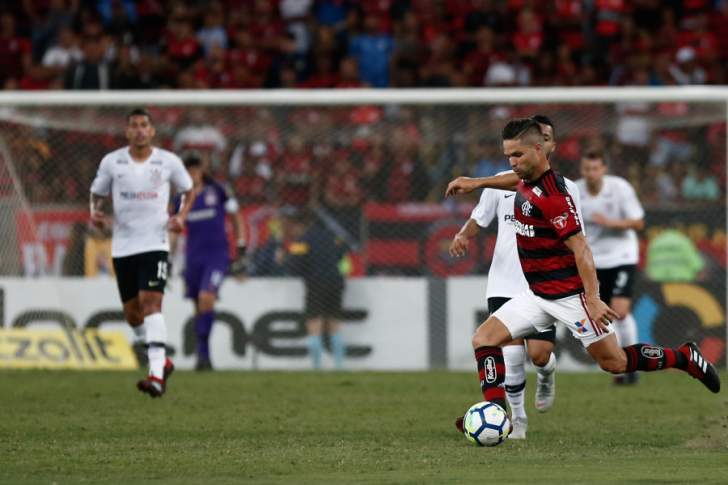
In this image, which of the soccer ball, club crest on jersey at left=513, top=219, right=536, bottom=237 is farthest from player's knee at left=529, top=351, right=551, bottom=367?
club crest on jersey at left=513, top=219, right=536, bottom=237

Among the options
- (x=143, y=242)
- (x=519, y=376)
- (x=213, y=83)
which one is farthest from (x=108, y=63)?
(x=519, y=376)

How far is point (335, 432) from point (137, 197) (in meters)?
3.66

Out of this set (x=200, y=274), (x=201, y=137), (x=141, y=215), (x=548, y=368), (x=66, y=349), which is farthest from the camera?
(x=201, y=137)

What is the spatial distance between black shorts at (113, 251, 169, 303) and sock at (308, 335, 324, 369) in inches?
168

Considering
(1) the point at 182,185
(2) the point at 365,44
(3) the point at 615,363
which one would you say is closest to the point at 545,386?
(3) the point at 615,363

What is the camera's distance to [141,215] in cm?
1241

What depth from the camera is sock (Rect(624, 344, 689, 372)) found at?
8828 millimetres

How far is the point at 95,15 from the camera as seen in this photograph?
2170cm

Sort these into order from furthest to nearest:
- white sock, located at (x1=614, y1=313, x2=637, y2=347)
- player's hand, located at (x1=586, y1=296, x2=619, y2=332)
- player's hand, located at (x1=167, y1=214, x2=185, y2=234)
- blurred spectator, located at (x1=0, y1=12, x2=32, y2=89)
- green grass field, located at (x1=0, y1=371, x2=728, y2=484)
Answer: blurred spectator, located at (x1=0, y1=12, x2=32, y2=89) → white sock, located at (x1=614, y1=313, x2=637, y2=347) → player's hand, located at (x1=167, y1=214, x2=185, y2=234) → player's hand, located at (x1=586, y1=296, x2=619, y2=332) → green grass field, located at (x1=0, y1=371, x2=728, y2=484)

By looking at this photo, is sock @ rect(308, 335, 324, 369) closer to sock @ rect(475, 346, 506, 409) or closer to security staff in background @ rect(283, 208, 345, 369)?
security staff in background @ rect(283, 208, 345, 369)

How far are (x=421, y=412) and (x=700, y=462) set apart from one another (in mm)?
Answer: 3607

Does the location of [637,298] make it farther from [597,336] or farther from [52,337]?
[597,336]

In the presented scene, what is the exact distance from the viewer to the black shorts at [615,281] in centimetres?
1404

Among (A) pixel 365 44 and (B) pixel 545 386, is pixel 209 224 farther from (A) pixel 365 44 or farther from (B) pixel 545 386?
(B) pixel 545 386
